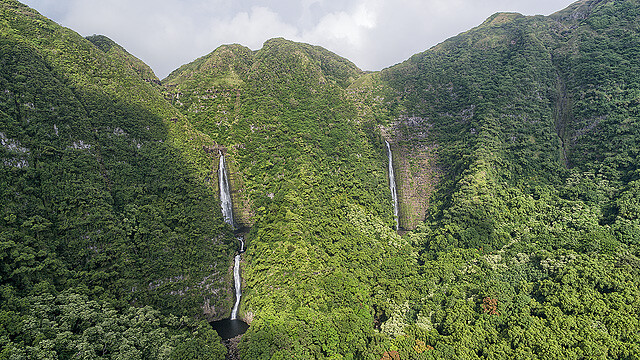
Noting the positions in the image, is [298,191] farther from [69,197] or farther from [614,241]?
[614,241]

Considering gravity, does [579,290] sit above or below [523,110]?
below

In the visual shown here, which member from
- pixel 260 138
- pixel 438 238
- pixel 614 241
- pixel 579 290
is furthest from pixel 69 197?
pixel 614 241

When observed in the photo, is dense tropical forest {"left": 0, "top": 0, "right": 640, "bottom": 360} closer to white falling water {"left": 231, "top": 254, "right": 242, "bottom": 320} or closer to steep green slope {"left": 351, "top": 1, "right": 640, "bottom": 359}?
steep green slope {"left": 351, "top": 1, "right": 640, "bottom": 359}

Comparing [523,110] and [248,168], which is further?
[523,110]

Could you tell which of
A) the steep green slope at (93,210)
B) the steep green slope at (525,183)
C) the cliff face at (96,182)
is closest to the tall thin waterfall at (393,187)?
the steep green slope at (525,183)

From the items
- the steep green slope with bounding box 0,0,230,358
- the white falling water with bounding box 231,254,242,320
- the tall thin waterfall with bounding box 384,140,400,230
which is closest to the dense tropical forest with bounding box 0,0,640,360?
the steep green slope with bounding box 0,0,230,358
